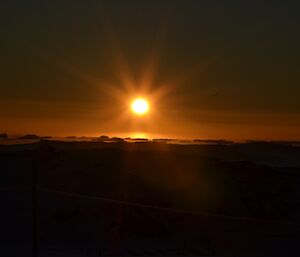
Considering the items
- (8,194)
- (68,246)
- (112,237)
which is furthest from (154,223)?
(8,194)

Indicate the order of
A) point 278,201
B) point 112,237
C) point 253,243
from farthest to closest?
point 278,201 → point 253,243 → point 112,237

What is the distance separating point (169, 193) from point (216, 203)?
6.43 ft

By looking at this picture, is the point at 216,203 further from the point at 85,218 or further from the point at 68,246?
the point at 68,246

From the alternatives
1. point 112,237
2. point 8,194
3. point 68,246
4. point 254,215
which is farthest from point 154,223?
point 8,194

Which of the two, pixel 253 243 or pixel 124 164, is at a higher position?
pixel 124 164

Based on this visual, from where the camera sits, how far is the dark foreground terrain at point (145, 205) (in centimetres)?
1948

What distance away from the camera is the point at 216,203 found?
78.3ft

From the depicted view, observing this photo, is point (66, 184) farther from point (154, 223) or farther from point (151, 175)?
point (154, 223)

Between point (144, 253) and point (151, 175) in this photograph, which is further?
point (151, 175)

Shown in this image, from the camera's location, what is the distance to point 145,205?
842 inches

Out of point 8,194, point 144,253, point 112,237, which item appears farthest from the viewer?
point 8,194

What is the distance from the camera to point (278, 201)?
25.1 meters

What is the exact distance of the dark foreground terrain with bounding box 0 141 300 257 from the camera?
63.9ft

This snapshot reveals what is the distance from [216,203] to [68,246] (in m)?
7.44
